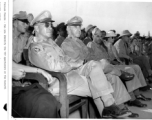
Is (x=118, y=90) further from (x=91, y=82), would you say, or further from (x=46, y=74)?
(x=46, y=74)

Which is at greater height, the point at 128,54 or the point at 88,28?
the point at 88,28

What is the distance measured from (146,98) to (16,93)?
182cm

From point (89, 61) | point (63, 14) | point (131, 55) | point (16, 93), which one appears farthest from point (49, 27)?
point (131, 55)

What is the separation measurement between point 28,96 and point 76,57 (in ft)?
3.15

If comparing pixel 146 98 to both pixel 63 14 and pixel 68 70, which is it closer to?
pixel 68 70

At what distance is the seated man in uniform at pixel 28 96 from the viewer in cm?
237

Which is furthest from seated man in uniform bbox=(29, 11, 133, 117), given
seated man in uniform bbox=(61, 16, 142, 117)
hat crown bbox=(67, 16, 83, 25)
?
hat crown bbox=(67, 16, 83, 25)

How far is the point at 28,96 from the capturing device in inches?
94.4

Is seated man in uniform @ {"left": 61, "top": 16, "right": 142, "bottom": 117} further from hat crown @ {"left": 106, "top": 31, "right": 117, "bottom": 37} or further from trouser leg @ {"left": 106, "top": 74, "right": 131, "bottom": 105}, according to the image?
hat crown @ {"left": 106, "top": 31, "right": 117, "bottom": 37}

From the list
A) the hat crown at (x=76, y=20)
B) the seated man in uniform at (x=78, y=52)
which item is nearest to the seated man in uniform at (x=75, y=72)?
the seated man in uniform at (x=78, y=52)

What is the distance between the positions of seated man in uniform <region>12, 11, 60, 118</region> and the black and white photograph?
1cm

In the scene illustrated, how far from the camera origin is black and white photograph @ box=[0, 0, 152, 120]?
2.59m

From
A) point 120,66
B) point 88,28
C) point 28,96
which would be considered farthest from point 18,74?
point 120,66

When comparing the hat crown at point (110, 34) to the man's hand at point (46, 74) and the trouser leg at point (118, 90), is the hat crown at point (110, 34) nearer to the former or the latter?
the trouser leg at point (118, 90)
